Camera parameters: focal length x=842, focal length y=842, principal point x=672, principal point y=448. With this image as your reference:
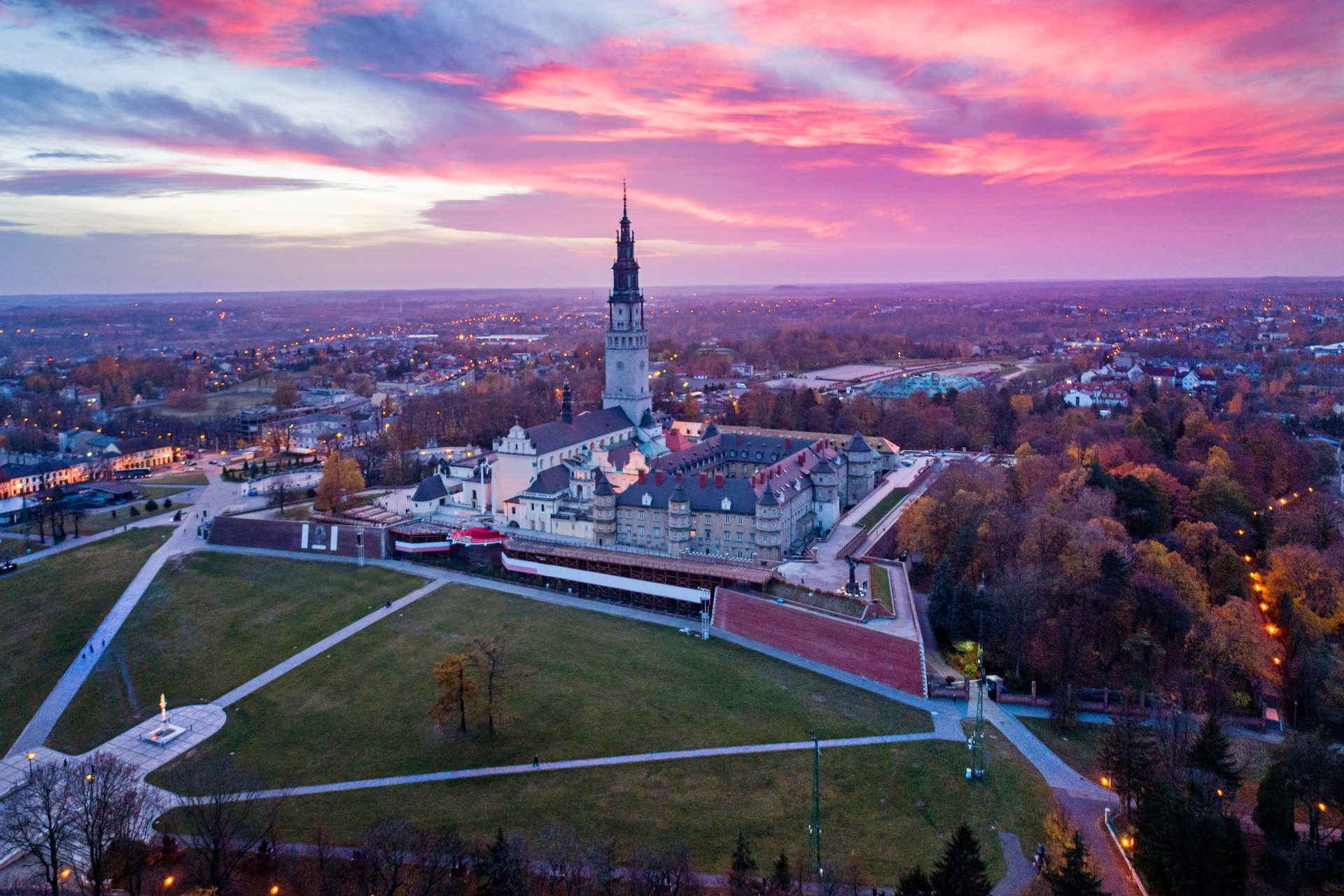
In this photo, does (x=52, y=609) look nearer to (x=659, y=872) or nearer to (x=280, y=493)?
(x=280, y=493)

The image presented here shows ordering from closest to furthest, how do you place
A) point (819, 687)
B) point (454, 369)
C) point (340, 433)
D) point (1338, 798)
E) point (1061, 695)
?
point (1338, 798) < point (1061, 695) < point (819, 687) < point (340, 433) < point (454, 369)

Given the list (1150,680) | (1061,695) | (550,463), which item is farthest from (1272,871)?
(550,463)

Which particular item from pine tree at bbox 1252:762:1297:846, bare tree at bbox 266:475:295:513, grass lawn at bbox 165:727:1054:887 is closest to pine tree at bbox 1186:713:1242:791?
pine tree at bbox 1252:762:1297:846

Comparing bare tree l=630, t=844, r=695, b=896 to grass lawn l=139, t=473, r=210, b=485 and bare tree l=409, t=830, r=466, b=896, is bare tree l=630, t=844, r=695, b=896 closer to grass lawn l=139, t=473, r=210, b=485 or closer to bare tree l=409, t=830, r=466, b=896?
bare tree l=409, t=830, r=466, b=896

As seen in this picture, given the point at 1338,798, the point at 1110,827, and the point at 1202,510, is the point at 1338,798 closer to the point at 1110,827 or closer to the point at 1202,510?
the point at 1110,827

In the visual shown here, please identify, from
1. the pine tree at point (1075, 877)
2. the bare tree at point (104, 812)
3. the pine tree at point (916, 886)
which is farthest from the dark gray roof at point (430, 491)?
the pine tree at point (1075, 877)

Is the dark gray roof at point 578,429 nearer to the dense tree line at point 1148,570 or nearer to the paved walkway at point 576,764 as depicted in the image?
the dense tree line at point 1148,570
